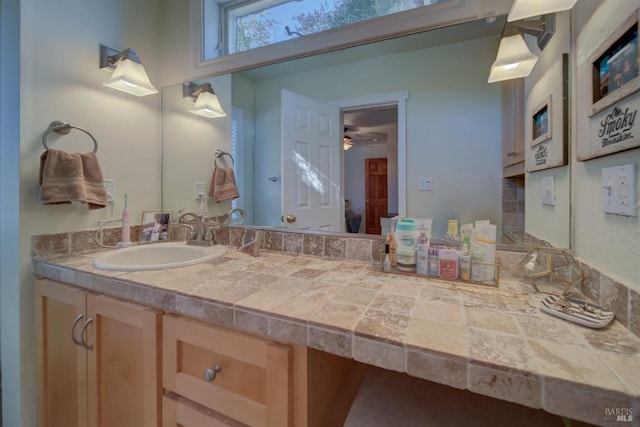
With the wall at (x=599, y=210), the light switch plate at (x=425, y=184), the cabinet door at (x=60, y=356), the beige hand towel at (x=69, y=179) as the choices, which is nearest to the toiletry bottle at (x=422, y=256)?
the light switch plate at (x=425, y=184)

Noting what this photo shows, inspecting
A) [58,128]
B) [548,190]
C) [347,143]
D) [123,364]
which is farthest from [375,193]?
[58,128]

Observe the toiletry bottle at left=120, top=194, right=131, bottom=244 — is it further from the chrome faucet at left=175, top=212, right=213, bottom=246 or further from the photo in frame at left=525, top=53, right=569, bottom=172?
the photo in frame at left=525, top=53, right=569, bottom=172

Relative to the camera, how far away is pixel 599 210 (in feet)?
2.16

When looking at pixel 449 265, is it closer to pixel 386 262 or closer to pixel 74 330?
pixel 386 262

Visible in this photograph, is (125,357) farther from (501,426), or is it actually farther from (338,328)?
(501,426)

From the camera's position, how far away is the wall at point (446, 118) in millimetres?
1031

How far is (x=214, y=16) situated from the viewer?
1501mm

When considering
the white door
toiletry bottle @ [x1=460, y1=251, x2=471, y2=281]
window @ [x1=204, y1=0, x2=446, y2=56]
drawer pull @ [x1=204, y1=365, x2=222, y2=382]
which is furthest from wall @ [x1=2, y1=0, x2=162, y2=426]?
toiletry bottle @ [x1=460, y1=251, x2=471, y2=281]

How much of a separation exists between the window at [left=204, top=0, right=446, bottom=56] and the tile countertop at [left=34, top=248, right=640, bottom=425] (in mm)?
1081

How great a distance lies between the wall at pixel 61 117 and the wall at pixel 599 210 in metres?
1.85

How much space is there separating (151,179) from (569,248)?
1916mm

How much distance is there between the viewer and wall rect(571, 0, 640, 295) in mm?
544

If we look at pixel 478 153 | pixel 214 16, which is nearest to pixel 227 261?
pixel 478 153

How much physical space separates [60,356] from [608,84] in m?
1.93
